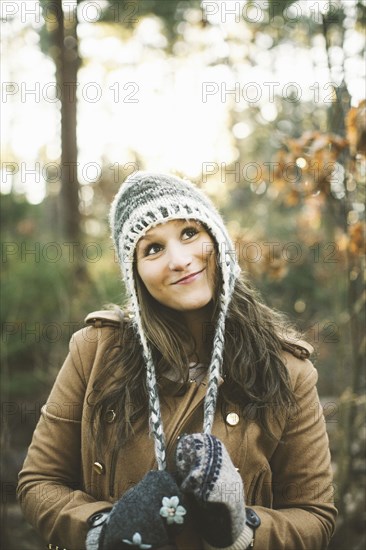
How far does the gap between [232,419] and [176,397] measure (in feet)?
0.80

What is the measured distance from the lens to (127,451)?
2301mm

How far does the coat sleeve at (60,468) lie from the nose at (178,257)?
1.78 ft

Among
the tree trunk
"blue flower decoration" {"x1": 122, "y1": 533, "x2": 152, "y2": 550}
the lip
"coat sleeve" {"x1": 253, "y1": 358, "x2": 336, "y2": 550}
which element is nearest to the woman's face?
the lip

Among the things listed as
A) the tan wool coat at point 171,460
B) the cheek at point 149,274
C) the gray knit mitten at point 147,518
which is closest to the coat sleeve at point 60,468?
the tan wool coat at point 171,460

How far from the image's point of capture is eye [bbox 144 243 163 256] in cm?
238

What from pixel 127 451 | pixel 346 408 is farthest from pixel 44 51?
pixel 127 451

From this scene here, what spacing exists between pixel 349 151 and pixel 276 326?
5.05 ft

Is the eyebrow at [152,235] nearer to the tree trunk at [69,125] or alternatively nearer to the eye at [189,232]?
the eye at [189,232]

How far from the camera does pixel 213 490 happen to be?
1841mm

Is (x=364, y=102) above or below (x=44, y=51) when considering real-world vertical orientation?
below

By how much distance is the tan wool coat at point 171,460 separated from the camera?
7.26ft

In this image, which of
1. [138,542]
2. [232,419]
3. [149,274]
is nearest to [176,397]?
[232,419]

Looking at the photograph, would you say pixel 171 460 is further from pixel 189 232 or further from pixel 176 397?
pixel 189 232

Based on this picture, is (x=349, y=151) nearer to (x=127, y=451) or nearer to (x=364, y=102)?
(x=364, y=102)
